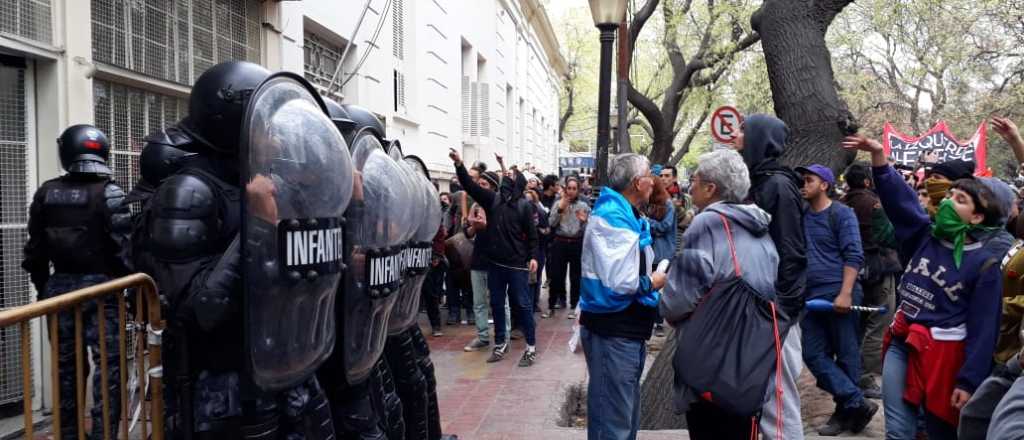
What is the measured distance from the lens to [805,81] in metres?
6.33

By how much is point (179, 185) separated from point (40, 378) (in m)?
3.30

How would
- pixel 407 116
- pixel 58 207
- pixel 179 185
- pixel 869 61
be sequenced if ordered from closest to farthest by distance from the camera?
pixel 179 185 < pixel 58 207 < pixel 407 116 < pixel 869 61

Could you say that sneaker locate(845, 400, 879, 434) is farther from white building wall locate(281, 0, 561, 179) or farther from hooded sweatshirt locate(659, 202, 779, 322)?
white building wall locate(281, 0, 561, 179)

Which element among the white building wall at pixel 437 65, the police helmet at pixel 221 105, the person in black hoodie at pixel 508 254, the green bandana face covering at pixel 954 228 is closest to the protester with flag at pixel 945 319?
the green bandana face covering at pixel 954 228

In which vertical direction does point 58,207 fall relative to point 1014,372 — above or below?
above

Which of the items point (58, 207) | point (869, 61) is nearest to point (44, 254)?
point (58, 207)

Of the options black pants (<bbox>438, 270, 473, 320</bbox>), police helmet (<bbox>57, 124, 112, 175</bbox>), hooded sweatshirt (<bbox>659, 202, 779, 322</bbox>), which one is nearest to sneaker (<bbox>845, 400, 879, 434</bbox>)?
hooded sweatshirt (<bbox>659, 202, 779, 322</bbox>)

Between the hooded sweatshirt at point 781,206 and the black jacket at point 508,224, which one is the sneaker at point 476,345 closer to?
the black jacket at point 508,224

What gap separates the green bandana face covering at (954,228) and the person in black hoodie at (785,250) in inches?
26.4

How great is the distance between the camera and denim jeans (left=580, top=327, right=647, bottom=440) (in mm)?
3928

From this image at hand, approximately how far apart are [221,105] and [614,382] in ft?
7.59

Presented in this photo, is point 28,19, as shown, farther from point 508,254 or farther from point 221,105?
point 508,254

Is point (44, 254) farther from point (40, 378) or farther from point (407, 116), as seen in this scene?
point (407, 116)

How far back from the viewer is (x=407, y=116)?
11828 millimetres
